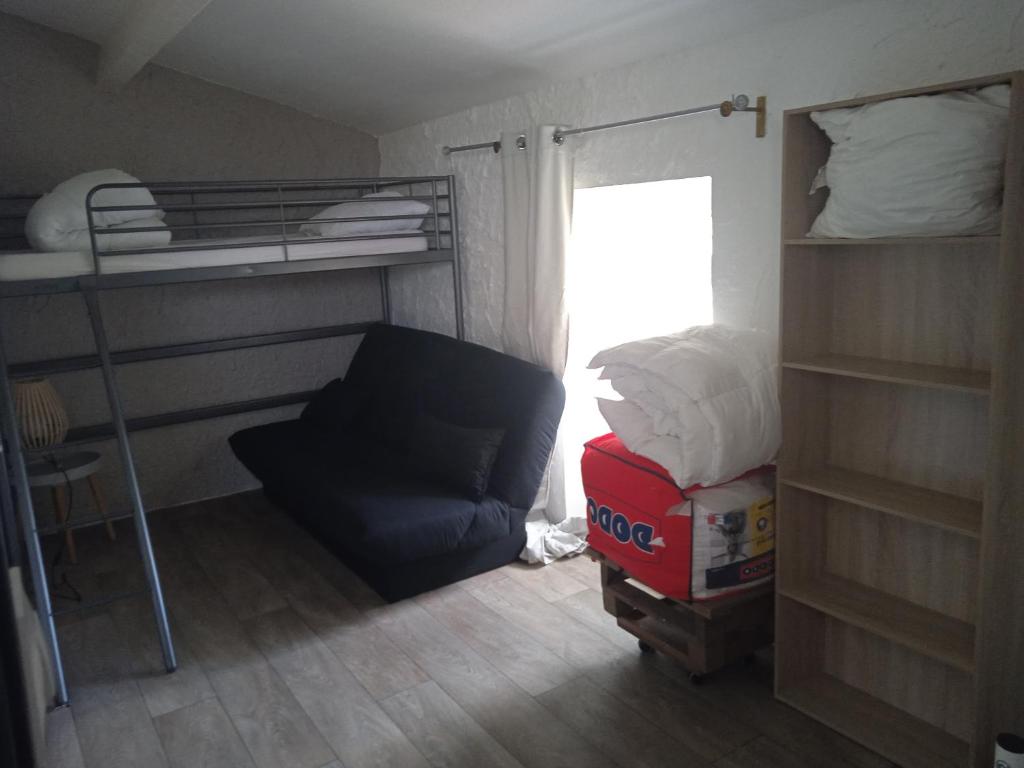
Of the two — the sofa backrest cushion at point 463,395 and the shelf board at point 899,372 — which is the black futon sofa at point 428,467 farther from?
the shelf board at point 899,372

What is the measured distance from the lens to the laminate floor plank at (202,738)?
7.55ft

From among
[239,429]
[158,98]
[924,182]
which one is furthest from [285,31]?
[924,182]

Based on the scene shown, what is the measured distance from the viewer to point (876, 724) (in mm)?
2256

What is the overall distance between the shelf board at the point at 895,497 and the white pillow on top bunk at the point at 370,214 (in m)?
2.17

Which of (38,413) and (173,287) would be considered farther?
(173,287)

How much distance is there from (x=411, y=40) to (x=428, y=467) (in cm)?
170

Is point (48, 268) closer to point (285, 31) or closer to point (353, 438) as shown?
point (285, 31)

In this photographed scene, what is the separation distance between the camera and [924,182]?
1.82 m

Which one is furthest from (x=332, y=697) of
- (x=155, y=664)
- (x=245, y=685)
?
(x=155, y=664)

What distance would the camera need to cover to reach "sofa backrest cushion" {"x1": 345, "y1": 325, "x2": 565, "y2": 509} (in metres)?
3.30

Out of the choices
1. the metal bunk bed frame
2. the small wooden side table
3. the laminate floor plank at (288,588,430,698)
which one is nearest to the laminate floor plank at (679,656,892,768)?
the laminate floor plank at (288,588,430,698)

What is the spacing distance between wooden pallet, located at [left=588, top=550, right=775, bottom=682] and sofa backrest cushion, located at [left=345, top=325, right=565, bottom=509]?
0.69 metres

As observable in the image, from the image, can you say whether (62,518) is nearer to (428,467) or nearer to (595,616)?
(428,467)

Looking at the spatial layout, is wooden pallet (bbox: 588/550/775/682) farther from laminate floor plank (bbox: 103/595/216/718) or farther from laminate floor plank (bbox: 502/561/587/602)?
laminate floor plank (bbox: 103/595/216/718)
